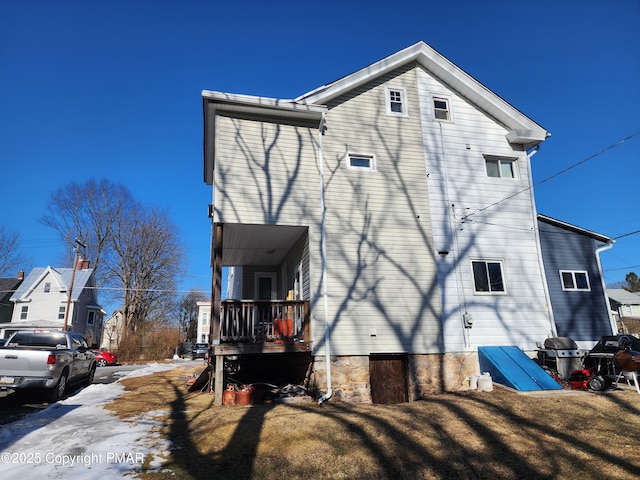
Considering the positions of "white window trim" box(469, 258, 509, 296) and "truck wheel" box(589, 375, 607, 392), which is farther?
"white window trim" box(469, 258, 509, 296)

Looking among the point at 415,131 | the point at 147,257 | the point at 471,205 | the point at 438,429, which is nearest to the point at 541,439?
the point at 438,429

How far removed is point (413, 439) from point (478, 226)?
24.6 feet

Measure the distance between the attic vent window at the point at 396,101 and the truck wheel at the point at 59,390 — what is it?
1145 centimetres

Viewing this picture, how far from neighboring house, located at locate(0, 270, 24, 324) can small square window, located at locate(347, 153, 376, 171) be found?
120ft

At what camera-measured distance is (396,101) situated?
1234 centimetres

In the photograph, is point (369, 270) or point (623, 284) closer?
point (369, 270)

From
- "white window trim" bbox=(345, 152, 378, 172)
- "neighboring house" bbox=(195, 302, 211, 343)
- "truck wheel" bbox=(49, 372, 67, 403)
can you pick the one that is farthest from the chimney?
"white window trim" bbox=(345, 152, 378, 172)

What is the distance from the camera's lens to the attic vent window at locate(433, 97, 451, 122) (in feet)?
41.5

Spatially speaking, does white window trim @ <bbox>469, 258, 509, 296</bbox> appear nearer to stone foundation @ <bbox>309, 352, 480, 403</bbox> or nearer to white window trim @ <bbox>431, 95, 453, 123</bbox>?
stone foundation @ <bbox>309, 352, 480, 403</bbox>

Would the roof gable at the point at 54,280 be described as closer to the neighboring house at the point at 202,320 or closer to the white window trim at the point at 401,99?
the neighboring house at the point at 202,320

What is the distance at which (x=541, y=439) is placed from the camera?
20.4ft

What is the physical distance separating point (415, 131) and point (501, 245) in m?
4.36

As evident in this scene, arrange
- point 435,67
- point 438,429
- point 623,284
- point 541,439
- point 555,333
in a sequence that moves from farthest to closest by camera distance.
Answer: point 623,284 → point 435,67 → point 555,333 → point 438,429 → point 541,439

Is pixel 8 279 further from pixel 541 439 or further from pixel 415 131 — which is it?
pixel 541 439
